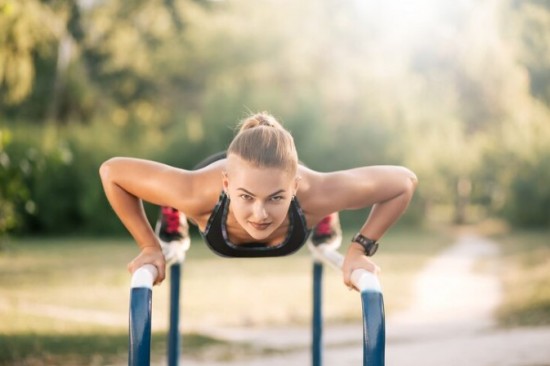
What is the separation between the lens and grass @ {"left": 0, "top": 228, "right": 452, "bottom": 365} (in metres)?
5.10

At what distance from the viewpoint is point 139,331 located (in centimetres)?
170

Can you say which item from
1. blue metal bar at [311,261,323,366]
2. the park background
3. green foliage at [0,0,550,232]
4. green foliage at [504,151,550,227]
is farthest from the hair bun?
green foliage at [504,151,550,227]

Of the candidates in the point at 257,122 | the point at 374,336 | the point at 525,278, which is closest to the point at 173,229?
the point at 257,122

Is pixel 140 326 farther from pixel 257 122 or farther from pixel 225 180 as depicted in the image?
pixel 257 122

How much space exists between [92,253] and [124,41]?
10.8 meters

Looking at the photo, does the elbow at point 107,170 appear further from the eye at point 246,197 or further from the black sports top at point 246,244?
the eye at point 246,197

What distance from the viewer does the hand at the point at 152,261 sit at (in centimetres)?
199

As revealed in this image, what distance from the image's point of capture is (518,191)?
13453mm

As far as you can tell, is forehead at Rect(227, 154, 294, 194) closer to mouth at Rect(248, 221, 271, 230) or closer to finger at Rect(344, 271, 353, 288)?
mouth at Rect(248, 221, 271, 230)

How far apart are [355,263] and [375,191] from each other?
0.29 meters

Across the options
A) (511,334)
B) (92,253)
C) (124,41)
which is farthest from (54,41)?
(511,334)

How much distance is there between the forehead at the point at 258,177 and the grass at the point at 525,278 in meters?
4.41

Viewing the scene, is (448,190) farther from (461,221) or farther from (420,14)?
(420,14)

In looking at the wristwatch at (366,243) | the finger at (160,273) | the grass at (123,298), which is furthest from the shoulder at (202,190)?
the grass at (123,298)
